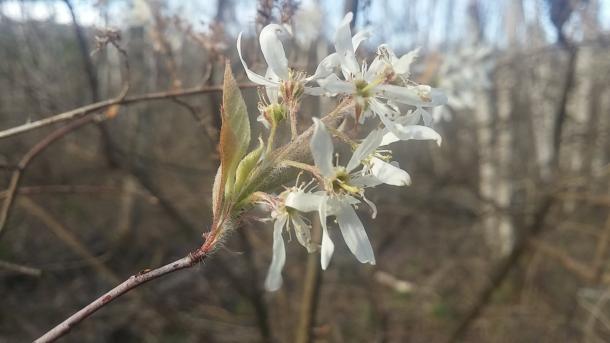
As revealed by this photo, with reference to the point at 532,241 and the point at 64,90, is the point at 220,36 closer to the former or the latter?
the point at 532,241

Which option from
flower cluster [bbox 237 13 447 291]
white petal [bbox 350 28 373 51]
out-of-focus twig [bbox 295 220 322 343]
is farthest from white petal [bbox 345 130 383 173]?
out-of-focus twig [bbox 295 220 322 343]

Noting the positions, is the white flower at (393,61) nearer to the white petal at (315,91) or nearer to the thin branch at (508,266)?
the white petal at (315,91)

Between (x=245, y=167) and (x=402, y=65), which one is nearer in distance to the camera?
(x=245, y=167)

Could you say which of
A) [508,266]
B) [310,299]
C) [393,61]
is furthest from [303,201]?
[508,266]

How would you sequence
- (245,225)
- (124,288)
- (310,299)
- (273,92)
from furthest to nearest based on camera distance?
(310,299)
(245,225)
(273,92)
(124,288)

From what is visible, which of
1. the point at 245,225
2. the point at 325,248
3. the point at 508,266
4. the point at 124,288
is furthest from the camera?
the point at 508,266

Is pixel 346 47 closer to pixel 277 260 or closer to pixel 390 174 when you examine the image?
pixel 390 174

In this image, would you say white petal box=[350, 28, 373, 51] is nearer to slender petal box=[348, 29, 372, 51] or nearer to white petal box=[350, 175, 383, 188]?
slender petal box=[348, 29, 372, 51]

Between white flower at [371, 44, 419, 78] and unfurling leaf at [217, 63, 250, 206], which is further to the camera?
white flower at [371, 44, 419, 78]
